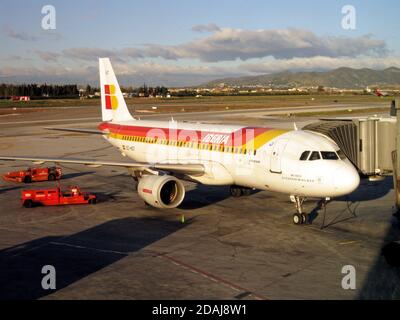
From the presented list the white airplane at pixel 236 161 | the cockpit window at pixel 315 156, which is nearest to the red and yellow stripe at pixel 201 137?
the white airplane at pixel 236 161

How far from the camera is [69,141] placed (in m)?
53.9

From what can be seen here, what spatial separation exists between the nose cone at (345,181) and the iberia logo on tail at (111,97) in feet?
62.4

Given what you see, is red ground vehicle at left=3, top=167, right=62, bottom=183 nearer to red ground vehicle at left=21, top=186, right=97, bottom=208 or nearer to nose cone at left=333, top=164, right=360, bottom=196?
red ground vehicle at left=21, top=186, right=97, bottom=208

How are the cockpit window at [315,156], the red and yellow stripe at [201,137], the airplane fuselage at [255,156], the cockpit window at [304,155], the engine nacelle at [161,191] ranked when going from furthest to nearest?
the red and yellow stripe at [201,137] → the engine nacelle at [161,191] → the cockpit window at [304,155] → the cockpit window at [315,156] → the airplane fuselage at [255,156]

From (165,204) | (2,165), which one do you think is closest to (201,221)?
(165,204)

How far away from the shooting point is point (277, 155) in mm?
20625

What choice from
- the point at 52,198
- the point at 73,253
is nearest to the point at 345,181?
the point at 73,253

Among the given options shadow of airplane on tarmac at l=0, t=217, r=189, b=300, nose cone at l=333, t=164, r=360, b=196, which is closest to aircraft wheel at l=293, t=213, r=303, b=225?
nose cone at l=333, t=164, r=360, b=196

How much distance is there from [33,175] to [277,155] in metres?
17.6

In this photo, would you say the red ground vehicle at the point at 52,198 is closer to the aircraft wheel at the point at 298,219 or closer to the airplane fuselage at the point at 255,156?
the airplane fuselage at the point at 255,156

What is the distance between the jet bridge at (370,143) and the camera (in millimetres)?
20859

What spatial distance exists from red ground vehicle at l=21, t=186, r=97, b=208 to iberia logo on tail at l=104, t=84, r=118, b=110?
33.8 ft

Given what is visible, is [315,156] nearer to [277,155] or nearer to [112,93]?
[277,155]

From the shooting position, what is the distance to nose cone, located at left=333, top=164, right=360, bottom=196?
61.1 ft
